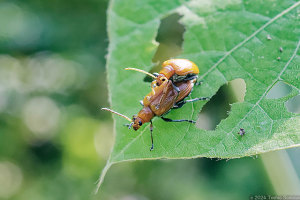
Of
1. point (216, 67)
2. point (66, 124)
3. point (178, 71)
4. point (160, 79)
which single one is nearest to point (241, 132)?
point (216, 67)

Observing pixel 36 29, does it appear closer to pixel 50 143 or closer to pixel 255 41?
pixel 50 143

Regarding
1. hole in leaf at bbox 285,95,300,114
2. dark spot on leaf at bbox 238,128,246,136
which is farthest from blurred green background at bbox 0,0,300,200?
dark spot on leaf at bbox 238,128,246,136

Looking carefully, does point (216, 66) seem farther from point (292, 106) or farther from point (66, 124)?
point (66, 124)

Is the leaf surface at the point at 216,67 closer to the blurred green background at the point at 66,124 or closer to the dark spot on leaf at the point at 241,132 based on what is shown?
the dark spot on leaf at the point at 241,132

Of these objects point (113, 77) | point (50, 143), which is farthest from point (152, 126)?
point (50, 143)

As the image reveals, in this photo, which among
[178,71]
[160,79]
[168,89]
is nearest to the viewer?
[178,71]

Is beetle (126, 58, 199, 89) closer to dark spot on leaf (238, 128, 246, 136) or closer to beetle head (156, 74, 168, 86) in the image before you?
beetle head (156, 74, 168, 86)
